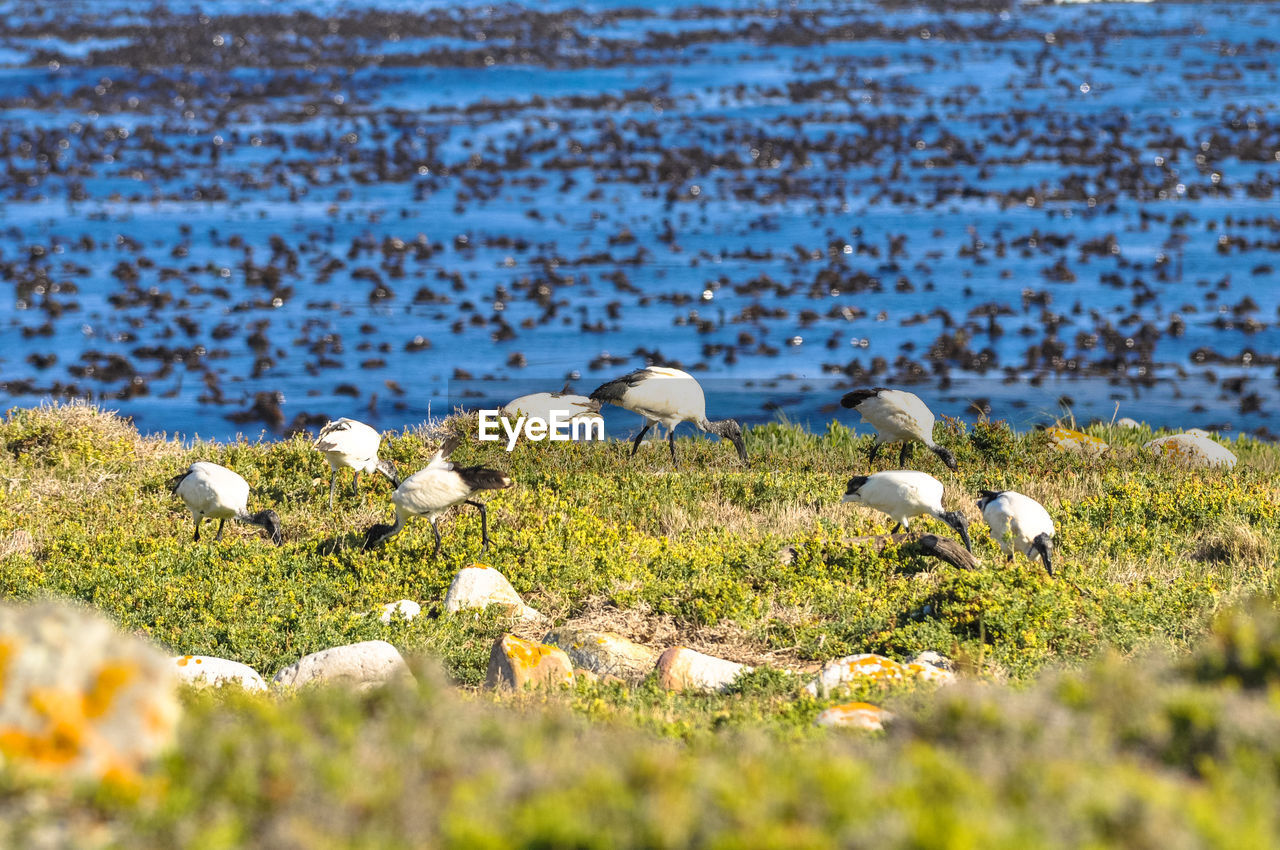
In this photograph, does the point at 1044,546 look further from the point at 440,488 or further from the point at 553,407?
the point at 553,407

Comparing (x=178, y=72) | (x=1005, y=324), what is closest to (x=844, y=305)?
(x=1005, y=324)

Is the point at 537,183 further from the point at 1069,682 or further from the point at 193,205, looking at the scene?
the point at 1069,682

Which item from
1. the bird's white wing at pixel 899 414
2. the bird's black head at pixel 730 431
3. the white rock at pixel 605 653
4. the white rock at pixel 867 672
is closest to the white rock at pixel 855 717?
the white rock at pixel 867 672

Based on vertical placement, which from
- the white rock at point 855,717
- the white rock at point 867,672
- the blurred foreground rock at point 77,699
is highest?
the blurred foreground rock at point 77,699

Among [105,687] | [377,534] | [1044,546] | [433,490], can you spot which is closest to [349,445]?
[377,534]

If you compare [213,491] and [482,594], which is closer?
[482,594]

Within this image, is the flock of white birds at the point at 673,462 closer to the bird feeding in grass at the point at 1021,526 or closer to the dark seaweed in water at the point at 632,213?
the bird feeding in grass at the point at 1021,526

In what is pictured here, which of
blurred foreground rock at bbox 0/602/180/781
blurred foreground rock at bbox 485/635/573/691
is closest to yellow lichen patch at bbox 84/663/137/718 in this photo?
blurred foreground rock at bbox 0/602/180/781

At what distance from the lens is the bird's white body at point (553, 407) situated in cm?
1462

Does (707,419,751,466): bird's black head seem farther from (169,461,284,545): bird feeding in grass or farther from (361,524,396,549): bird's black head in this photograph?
(169,461,284,545): bird feeding in grass

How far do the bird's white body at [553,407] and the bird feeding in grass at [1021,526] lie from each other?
5.74 m

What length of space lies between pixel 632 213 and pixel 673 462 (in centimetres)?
2448

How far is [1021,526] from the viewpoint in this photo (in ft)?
32.1

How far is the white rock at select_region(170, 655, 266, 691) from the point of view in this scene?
26.2 feet
